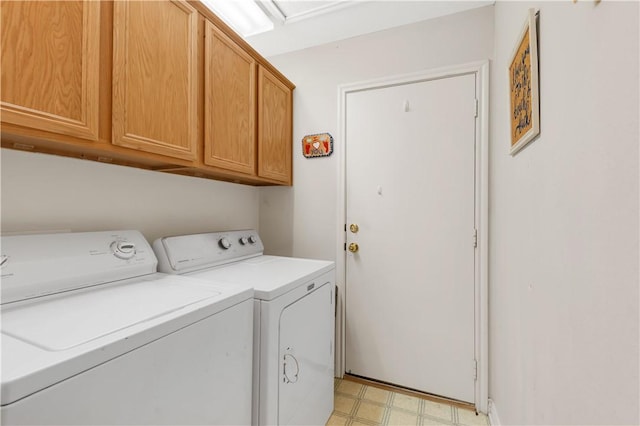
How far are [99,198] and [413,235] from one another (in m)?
1.80

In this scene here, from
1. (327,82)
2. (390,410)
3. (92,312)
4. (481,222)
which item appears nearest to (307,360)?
(390,410)

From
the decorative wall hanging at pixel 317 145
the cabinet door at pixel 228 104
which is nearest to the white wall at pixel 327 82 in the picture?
the decorative wall hanging at pixel 317 145

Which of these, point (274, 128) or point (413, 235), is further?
point (274, 128)

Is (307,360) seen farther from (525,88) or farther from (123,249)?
(525,88)

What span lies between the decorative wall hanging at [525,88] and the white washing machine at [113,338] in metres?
1.24

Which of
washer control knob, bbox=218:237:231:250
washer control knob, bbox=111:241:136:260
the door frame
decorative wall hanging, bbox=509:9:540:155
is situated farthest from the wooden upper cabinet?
decorative wall hanging, bbox=509:9:540:155

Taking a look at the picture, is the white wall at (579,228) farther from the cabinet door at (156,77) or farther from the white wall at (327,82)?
the cabinet door at (156,77)

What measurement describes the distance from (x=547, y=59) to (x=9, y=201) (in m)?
1.96

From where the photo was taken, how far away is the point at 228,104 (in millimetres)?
1583

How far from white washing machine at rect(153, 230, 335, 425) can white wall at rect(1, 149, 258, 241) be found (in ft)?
0.65

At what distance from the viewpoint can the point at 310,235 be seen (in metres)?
2.22

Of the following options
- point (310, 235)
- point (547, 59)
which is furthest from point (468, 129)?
point (310, 235)

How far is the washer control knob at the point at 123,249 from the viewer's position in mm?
1206

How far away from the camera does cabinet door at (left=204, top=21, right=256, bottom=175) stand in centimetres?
145
